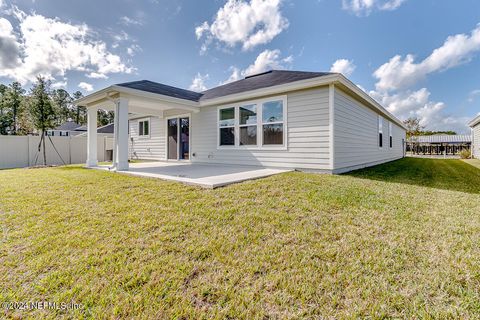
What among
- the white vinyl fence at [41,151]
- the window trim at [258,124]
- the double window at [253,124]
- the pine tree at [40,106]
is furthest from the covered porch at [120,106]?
the white vinyl fence at [41,151]

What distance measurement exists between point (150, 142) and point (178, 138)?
2.40 meters

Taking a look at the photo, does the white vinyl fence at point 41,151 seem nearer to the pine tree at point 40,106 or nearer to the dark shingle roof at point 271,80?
the pine tree at point 40,106

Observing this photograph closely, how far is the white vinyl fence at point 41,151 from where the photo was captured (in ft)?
33.2

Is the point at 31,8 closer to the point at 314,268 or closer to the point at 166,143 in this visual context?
the point at 166,143

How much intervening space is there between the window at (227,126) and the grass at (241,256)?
173 inches

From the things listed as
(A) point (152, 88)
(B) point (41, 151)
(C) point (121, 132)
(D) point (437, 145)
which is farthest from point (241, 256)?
(D) point (437, 145)

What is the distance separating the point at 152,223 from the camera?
2693mm

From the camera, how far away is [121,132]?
6.39 m

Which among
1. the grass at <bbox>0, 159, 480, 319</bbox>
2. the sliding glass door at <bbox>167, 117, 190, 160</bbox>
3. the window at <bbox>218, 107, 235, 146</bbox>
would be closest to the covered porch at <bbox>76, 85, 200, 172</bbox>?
the window at <bbox>218, 107, 235, 146</bbox>

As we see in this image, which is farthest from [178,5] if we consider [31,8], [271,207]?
[271,207]

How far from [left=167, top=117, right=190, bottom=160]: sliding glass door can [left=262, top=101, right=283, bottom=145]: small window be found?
13.4 feet

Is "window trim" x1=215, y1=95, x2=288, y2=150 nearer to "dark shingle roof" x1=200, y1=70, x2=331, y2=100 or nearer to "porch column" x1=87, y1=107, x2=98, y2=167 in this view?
"dark shingle roof" x1=200, y1=70, x2=331, y2=100

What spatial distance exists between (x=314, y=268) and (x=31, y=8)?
1218 centimetres

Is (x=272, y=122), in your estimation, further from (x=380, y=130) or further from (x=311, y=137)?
(x=380, y=130)
